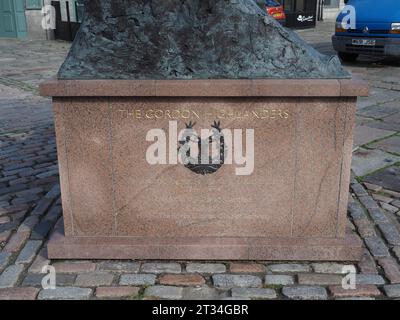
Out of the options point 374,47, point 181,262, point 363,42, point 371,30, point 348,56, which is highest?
point 371,30

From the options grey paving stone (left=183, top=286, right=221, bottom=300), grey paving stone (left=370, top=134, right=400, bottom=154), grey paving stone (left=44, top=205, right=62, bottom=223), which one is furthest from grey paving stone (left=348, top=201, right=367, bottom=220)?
grey paving stone (left=44, top=205, right=62, bottom=223)

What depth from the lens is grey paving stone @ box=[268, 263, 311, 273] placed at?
3580 millimetres

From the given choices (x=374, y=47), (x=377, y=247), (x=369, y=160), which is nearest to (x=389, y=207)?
(x=377, y=247)

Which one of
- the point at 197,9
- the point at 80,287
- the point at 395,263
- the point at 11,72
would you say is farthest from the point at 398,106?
the point at 11,72

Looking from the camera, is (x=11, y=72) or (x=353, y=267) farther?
(x=11, y=72)

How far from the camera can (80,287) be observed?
337cm

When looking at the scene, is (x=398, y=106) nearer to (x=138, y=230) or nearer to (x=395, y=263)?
(x=395, y=263)

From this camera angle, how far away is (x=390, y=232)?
407cm

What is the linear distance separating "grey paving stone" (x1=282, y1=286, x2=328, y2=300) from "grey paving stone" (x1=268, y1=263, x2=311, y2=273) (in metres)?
0.23

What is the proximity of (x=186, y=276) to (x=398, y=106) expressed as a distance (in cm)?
612

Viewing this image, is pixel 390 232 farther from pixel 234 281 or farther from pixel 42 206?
pixel 42 206

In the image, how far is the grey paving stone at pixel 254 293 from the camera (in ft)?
10.7

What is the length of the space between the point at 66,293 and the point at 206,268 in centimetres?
101

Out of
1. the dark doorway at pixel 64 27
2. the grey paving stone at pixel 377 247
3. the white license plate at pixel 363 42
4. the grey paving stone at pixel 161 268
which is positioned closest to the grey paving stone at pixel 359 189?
the grey paving stone at pixel 377 247
